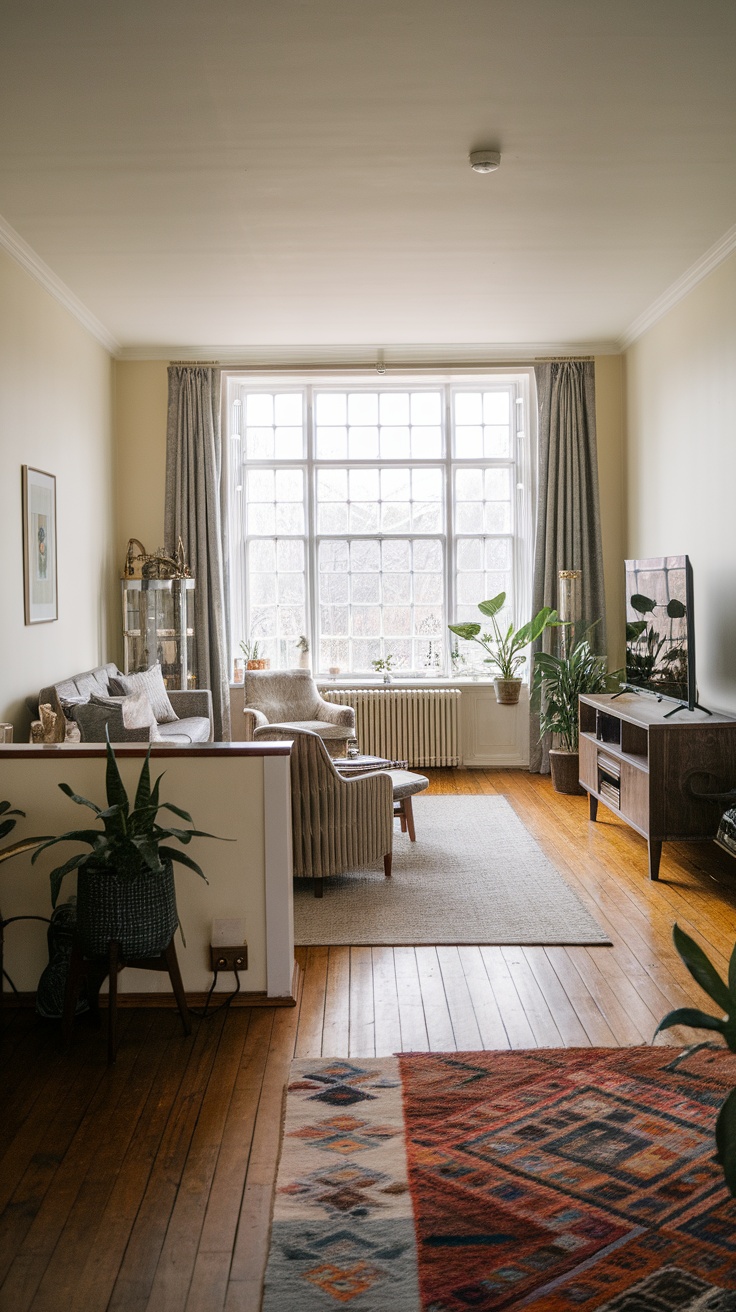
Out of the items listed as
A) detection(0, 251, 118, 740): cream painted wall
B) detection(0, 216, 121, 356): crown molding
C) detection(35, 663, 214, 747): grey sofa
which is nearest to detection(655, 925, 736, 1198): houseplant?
detection(35, 663, 214, 747): grey sofa

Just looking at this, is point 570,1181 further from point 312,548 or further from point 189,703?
point 312,548

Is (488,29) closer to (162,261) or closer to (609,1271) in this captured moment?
(162,261)

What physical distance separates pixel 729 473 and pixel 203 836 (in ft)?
11.4

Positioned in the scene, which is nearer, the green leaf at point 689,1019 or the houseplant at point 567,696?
the green leaf at point 689,1019

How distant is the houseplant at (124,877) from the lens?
3057 mm

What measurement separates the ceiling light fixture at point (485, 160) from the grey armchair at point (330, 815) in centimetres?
241

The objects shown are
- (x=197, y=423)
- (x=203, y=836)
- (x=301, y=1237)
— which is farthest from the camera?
(x=197, y=423)

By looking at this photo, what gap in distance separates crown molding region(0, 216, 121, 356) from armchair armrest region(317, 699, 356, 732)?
115 inches

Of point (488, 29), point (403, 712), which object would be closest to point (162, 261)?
point (488, 29)

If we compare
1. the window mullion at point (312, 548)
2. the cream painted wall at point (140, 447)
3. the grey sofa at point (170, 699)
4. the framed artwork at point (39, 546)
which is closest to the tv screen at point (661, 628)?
the grey sofa at point (170, 699)

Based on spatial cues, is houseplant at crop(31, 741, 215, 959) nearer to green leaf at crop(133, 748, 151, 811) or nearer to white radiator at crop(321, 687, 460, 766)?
green leaf at crop(133, 748, 151, 811)

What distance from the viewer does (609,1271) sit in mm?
2102

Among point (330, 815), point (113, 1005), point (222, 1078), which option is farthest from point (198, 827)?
point (330, 815)

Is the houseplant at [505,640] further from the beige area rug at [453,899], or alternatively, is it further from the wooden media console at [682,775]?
the wooden media console at [682,775]
